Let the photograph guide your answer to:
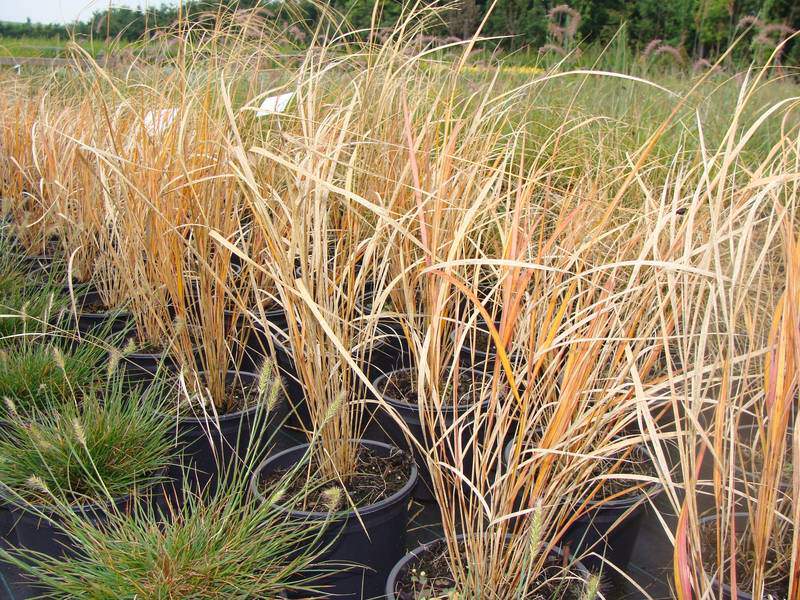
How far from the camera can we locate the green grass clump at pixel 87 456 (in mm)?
1366

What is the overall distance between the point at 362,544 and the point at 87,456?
0.58m

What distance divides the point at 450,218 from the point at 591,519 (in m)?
0.65

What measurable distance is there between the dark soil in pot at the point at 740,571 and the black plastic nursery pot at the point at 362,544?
53 cm

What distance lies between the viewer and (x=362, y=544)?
A: 4.23ft

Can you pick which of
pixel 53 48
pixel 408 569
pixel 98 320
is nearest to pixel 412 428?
pixel 408 569

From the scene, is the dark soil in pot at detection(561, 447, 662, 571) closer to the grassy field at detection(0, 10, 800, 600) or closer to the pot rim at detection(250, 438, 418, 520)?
the grassy field at detection(0, 10, 800, 600)

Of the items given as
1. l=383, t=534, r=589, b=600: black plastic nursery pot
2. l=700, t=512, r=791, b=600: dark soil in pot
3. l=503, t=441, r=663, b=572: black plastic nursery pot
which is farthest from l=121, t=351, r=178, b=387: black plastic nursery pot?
l=700, t=512, r=791, b=600: dark soil in pot

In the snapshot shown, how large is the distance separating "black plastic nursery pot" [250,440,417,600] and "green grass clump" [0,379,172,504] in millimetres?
282

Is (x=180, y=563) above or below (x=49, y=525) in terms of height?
above

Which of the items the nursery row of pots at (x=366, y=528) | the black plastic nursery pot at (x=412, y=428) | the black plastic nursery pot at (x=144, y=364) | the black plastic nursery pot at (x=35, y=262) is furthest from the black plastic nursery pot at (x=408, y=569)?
the black plastic nursery pot at (x=35, y=262)

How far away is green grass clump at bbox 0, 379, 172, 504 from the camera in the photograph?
1.37m

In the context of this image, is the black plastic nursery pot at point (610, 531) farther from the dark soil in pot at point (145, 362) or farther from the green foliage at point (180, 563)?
the dark soil in pot at point (145, 362)

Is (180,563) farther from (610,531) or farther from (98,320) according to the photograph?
(98,320)

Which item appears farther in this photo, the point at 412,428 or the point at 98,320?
the point at 98,320
